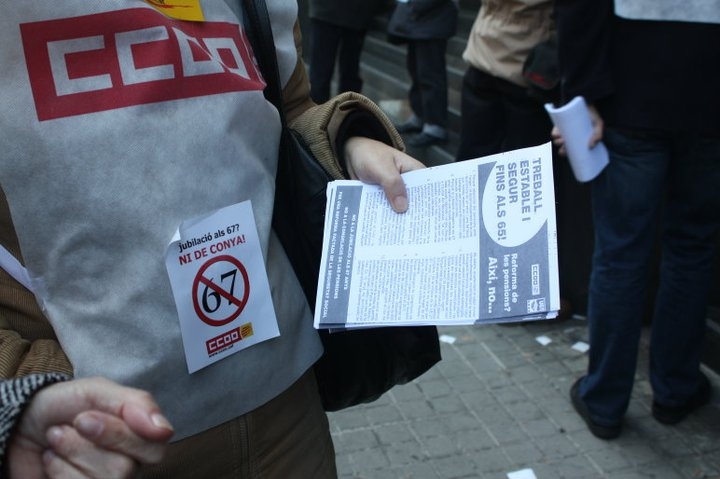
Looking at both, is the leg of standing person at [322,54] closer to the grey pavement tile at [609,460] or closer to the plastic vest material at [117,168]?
the grey pavement tile at [609,460]

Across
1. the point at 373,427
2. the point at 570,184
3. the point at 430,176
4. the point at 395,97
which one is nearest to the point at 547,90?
the point at 570,184

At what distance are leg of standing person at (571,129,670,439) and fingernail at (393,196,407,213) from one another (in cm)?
163

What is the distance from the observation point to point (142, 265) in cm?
113

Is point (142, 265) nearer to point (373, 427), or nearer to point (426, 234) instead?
point (426, 234)

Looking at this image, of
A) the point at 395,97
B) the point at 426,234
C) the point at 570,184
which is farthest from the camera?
the point at 395,97

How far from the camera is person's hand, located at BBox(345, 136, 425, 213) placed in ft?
4.52

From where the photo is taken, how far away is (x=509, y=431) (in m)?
3.27

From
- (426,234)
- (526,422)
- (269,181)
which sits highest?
(269,181)

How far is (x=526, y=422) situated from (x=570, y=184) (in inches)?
48.6

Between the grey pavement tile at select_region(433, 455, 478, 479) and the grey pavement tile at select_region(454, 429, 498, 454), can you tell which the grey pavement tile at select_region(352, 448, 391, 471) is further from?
the grey pavement tile at select_region(454, 429, 498, 454)

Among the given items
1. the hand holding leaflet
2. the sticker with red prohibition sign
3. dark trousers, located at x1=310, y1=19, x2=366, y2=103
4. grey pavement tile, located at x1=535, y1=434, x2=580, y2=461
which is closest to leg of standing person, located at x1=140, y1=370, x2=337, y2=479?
the sticker with red prohibition sign

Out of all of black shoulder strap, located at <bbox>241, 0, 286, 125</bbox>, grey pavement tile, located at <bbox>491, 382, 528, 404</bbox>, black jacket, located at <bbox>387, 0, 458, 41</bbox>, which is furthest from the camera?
black jacket, located at <bbox>387, 0, 458, 41</bbox>

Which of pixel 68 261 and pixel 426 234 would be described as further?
pixel 426 234

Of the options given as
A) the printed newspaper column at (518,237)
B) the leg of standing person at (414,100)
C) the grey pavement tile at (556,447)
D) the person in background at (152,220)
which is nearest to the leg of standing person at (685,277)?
the grey pavement tile at (556,447)
